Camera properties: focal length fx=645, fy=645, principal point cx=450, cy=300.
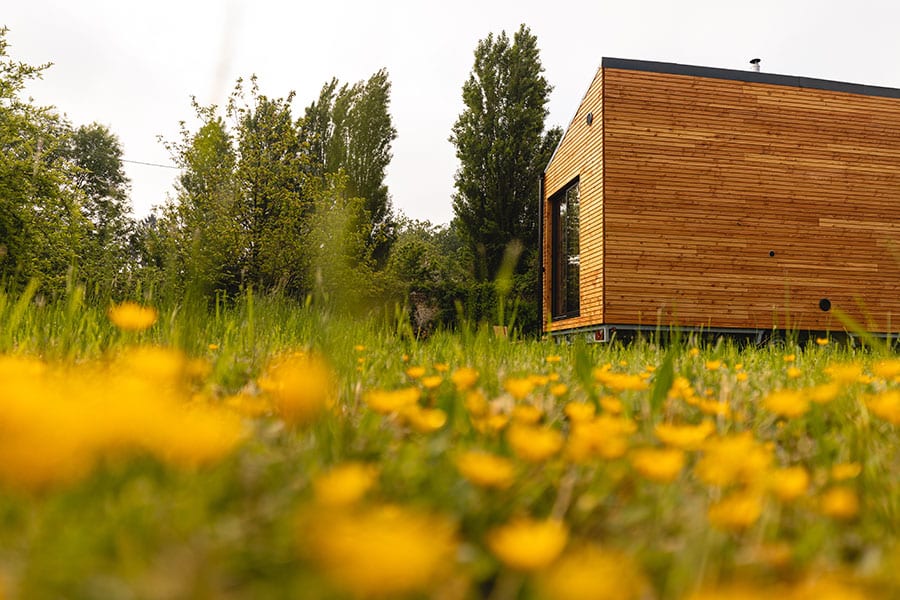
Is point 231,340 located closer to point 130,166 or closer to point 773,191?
point 773,191

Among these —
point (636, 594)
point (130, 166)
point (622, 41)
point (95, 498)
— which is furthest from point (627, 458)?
point (130, 166)

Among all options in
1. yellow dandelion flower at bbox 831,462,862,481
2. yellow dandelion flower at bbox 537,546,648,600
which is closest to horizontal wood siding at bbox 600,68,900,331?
yellow dandelion flower at bbox 831,462,862,481

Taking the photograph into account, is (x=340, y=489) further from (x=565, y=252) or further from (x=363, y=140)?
(x=363, y=140)

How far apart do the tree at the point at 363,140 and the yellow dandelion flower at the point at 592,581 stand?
18.5 metres

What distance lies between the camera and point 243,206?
1442cm

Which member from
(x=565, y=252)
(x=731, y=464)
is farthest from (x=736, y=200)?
(x=731, y=464)

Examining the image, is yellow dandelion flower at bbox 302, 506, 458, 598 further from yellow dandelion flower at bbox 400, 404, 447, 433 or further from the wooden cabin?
the wooden cabin

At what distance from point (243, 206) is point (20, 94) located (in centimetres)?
808

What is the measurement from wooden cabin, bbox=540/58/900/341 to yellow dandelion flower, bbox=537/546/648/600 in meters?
8.70

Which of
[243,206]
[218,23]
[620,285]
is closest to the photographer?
[218,23]

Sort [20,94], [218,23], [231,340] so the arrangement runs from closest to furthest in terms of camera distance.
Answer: [218,23]
[231,340]
[20,94]

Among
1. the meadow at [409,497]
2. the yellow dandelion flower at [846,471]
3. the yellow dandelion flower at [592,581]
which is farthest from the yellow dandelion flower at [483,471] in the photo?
the yellow dandelion flower at [846,471]

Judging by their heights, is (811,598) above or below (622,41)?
below

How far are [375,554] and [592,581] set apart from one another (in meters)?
0.19
